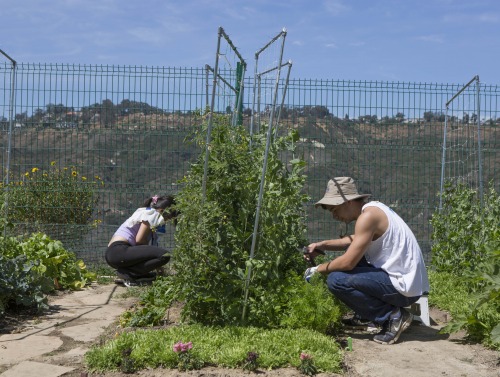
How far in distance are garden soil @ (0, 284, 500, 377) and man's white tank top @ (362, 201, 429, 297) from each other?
1.41 ft

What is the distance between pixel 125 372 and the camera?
14.7 feet

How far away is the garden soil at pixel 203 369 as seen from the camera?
178 inches

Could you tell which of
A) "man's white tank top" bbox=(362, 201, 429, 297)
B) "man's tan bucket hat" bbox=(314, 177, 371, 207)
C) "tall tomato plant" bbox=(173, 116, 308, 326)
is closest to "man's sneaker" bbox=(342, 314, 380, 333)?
"man's white tank top" bbox=(362, 201, 429, 297)

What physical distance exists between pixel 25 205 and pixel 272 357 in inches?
241

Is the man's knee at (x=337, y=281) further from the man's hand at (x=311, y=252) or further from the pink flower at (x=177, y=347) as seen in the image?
the pink flower at (x=177, y=347)

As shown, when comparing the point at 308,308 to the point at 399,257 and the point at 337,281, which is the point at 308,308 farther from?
the point at 399,257

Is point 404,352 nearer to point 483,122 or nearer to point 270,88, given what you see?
point 270,88

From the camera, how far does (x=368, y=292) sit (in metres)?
5.35

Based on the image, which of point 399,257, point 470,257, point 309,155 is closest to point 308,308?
point 399,257

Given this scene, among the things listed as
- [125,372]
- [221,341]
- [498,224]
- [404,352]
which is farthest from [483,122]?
[125,372]

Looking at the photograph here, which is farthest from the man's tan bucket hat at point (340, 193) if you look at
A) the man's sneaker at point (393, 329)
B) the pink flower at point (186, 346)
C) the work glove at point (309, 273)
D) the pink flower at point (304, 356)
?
the pink flower at point (186, 346)

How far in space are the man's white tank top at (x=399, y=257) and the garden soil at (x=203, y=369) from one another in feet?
1.41

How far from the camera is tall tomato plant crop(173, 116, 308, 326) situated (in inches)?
205

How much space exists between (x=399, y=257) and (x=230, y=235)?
1271 millimetres
